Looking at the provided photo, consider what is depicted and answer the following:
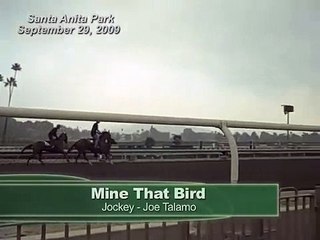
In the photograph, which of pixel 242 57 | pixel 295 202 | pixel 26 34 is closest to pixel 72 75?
pixel 26 34

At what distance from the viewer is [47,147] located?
239cm

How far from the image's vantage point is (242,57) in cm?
261

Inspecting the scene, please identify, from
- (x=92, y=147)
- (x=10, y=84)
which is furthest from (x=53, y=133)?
(x=10, y=84)

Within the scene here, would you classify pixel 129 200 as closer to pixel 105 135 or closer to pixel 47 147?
pixel 105 135

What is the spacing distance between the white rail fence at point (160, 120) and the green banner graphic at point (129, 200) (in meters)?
0.14

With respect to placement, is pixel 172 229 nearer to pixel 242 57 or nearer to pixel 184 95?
pixel 184 95

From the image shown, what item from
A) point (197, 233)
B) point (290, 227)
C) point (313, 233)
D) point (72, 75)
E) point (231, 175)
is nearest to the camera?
point (72, 75)

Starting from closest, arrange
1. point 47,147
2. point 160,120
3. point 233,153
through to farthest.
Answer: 1. point 47,147
2. point 160,120
3. point 233,153

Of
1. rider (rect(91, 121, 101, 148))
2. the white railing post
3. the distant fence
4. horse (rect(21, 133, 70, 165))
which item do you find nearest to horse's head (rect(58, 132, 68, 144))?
horse (rect(21, 133, 70, 165))

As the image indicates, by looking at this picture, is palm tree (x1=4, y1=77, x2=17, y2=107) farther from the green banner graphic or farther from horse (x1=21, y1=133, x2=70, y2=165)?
the green banner graphic

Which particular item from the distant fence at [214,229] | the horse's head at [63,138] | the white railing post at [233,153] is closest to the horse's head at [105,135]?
the horse's head at [63,138]

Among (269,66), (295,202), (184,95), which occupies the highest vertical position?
(269,66)

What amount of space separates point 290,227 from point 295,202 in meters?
0.30

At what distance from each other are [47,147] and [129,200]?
50 cm
